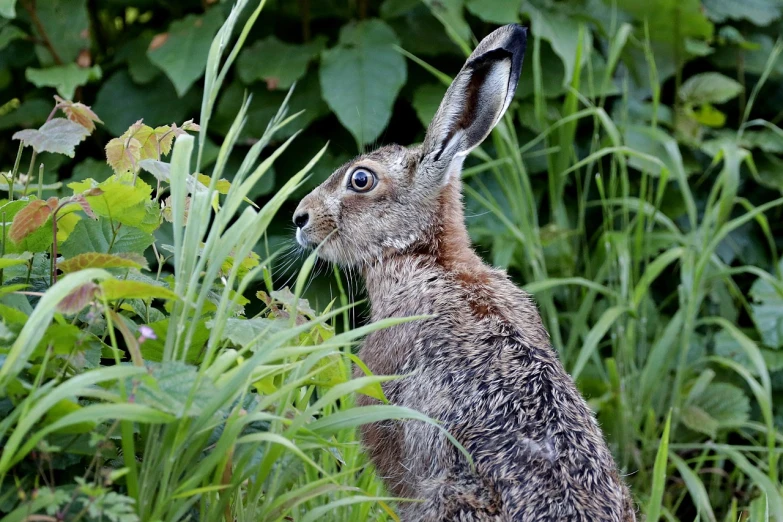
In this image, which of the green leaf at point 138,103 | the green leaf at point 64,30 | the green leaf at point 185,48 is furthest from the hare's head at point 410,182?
the green leaf at point 64,30

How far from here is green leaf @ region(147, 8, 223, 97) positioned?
496 cm

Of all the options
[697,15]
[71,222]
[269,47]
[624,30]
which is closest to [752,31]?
[697,15]

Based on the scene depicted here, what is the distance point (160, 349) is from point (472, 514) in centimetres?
92

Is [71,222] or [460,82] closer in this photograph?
[71,222]

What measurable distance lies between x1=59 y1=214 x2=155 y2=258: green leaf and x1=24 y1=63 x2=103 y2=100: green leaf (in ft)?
7.94

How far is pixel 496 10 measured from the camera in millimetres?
4914

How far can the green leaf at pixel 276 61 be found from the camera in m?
5.19

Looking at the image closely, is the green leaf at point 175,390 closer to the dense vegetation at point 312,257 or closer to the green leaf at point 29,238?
the dense vegetation at point 312,257

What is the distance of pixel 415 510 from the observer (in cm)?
276

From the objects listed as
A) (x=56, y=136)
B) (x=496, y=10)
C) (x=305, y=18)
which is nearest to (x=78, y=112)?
(x=56, y=136)

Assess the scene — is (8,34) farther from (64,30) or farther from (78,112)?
(78,112)

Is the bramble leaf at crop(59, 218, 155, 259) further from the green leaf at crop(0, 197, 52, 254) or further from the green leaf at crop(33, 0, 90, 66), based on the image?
the green leaf at crop(33, 0, 90, 66)

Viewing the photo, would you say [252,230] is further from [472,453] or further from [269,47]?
[269,47]

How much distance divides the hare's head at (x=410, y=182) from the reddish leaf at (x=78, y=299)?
4.71 ft
